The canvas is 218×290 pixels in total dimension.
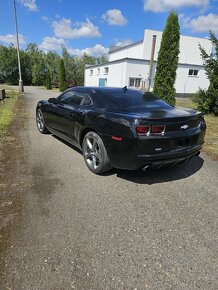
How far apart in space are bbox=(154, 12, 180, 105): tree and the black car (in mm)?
9145

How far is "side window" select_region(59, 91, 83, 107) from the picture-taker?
4.93 meters

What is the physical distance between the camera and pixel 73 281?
6.94ft

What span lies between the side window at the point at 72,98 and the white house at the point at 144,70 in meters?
16.2

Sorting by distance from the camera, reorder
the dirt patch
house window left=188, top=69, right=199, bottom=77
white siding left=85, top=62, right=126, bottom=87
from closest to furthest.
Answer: the dirt patch → white siding left=85, top=62, right=126, bottom=87 → house window left=188, top=69, right=199, bottom=77

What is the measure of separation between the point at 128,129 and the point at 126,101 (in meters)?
1.01

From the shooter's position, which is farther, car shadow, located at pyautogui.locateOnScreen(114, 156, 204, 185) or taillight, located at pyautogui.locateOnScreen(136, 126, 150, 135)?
car shadow, located at pyautogui.locateOnScreen(114, 156, 204, 185)

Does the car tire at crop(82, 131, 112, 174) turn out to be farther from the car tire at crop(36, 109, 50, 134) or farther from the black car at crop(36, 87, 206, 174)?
the car tire at crop(36, 109, 50, 134)

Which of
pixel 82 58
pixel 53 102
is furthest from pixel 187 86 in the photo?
pixel 82 58

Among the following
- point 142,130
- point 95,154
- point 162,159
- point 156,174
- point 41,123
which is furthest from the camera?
point 41,123

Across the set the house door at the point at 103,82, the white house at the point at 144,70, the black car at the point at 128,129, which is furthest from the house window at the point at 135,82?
the black car at the point at 128,129

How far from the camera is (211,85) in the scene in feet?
37.7

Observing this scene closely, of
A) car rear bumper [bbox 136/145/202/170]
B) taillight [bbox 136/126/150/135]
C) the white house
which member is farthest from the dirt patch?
the white house

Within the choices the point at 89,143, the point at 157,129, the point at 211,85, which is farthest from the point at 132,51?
the point at 157,129

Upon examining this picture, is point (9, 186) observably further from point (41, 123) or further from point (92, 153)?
point (41, 123)
